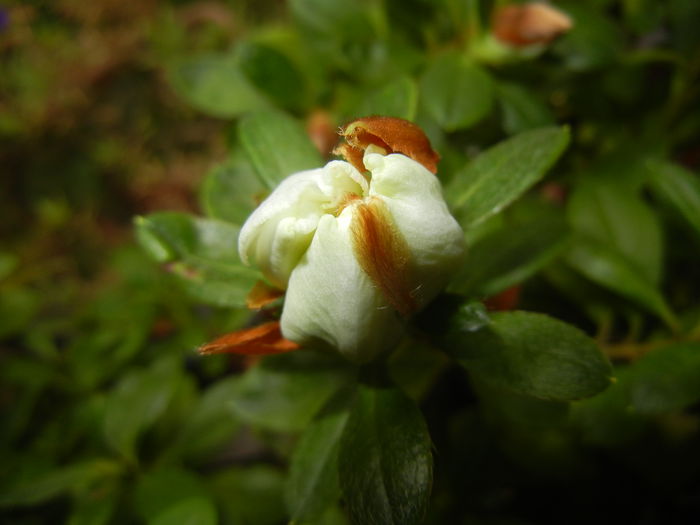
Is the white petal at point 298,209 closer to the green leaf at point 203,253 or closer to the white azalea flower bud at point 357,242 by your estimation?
the white azalea flower bud at point 357,242

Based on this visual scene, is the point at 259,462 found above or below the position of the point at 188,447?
below

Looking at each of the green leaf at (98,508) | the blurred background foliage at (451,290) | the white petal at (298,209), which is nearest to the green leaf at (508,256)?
the blurred background foliage at (451,290)

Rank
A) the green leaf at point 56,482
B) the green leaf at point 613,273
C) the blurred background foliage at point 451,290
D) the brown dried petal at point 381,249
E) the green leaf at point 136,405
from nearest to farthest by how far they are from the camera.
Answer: the brown dried petal at point 381,249, the blurred background foliage at point 451,290, the green leaf at point 613,273, the green leaf at point 56,482, the green leaf at point 136,405

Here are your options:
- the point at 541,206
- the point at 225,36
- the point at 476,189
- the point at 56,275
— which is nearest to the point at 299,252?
the point at 476,189

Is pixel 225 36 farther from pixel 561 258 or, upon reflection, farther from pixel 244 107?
pixel 561 258

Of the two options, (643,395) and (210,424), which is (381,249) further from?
(210,424)

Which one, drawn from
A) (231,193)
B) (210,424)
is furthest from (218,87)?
(210,424)

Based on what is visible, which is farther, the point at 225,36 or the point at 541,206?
the point at 225,36
